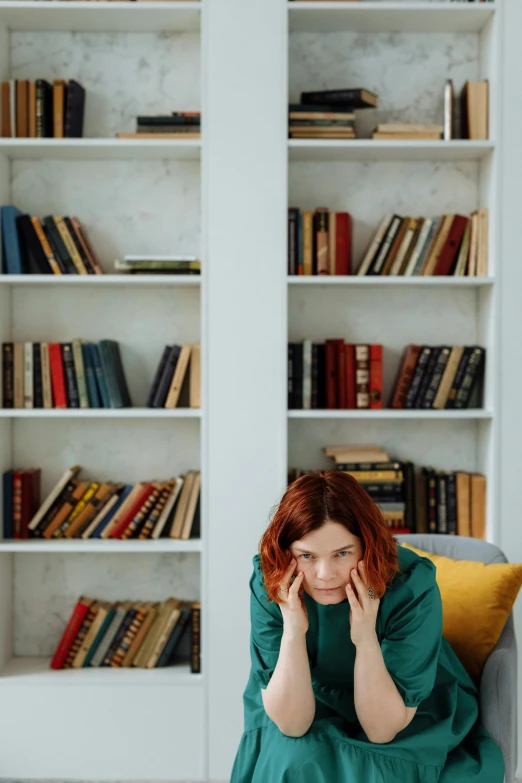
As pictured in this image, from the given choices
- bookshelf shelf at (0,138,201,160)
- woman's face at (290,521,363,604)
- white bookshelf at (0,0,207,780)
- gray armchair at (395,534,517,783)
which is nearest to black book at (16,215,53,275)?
white bookshelf at (0,0,207,780)

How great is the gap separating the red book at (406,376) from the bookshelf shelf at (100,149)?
984mm

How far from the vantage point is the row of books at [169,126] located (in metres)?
2.73

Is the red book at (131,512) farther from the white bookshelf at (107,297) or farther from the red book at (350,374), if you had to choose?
the red book at (350,374)

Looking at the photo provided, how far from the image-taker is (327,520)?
1.64m

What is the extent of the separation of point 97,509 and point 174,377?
1.72ft

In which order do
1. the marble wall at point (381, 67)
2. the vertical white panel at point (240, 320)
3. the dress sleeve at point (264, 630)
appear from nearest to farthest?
1. the dress sleeve at point (264, 630)
2. the vertical white panel at point (240, 320)
3. the marble wall at point (381, 67)

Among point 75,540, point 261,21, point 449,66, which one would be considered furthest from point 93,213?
point 449,66

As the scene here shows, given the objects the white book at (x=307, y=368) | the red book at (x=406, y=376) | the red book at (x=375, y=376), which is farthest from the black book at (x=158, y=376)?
the red book at (x=406, y=376)

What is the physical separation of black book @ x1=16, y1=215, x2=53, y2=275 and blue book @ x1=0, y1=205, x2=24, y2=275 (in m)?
0.03

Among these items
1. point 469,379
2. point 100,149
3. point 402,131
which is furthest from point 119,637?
point 402,131

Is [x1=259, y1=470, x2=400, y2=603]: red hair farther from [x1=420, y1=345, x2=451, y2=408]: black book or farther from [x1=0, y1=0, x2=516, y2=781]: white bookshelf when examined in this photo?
[x1=420, y1=345, x2=451, y2=408]: black book

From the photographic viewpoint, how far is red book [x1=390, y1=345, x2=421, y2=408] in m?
2.78

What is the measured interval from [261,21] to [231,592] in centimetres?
184

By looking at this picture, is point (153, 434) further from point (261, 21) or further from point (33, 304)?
point (261, 21)
